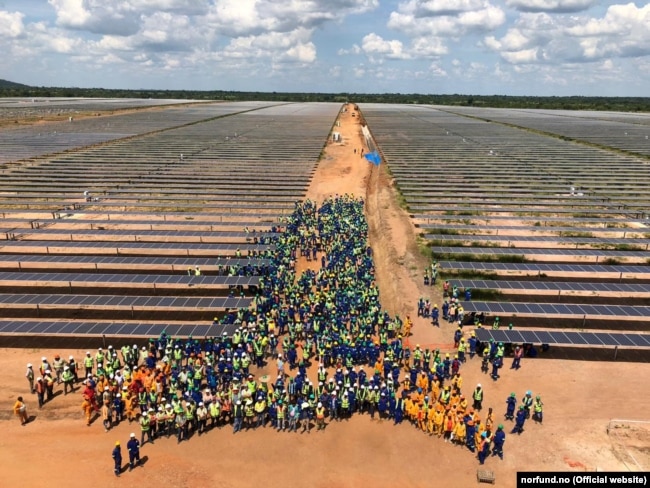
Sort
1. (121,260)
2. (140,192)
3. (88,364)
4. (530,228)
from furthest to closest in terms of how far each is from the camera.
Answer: (140,192) → (530,228) → (121,260) → (88,364)

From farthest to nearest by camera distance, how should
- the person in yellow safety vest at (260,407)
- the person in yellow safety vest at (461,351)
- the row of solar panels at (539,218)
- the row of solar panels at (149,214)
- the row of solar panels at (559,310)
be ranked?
the row of solar panels at (149,214) → the row of solar panels at (539,218) → the row of solar panels at (559,310) → the person in yellow safety vest at (461,351) → the person in yellow safety vest at (260,407)

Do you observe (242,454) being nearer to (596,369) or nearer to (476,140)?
(596,369)

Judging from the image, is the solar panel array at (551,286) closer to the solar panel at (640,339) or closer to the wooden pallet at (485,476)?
the solar panel at (640,339)

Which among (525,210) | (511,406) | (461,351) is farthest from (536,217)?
(511,406)

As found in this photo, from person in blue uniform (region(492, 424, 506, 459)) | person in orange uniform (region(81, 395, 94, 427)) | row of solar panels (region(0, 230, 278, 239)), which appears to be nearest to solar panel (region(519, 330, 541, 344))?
person in blue uniform (region(492, 424, 506, 459))

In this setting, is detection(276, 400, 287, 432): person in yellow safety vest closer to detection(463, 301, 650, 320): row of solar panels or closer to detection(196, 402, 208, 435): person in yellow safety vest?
detection(196, 402, 208, 435): person in yellow safety vest

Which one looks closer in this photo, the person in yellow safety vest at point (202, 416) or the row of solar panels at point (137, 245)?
the person in yellow safety vest at point (202, 416)

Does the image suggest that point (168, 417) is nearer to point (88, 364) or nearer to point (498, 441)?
point (88, 364)

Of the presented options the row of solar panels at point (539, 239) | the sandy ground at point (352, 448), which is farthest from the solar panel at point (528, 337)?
the row of solar panels at point (539, 239)
